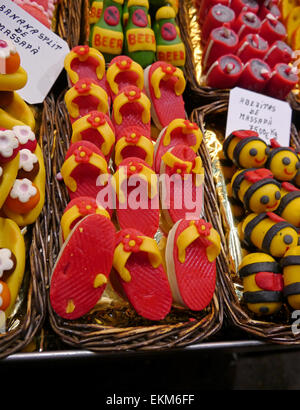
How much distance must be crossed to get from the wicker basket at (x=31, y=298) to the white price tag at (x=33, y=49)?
1.02ft

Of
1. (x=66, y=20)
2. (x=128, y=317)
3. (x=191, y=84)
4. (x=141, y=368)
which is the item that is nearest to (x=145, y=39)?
(x=191, y=84)

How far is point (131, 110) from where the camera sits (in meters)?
1.06

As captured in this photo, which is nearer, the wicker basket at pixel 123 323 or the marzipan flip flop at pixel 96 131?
the wicker basket at pixel 123 323

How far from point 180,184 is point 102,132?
24 cm

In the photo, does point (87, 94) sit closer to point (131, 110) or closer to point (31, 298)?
point (131, 110)

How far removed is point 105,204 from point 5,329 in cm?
36

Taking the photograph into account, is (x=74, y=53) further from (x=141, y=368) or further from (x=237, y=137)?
(x=141, y=368)

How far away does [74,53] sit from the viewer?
1.06m

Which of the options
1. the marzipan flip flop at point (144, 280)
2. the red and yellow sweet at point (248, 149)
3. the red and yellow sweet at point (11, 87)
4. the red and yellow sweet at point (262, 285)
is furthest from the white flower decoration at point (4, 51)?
the red and yellow sweet at point (262, 285)

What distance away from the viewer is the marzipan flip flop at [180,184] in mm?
953

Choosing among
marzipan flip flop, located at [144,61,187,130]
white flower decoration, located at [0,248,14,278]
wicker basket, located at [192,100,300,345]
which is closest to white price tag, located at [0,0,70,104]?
marzipan flip flop, located at [144,61,187,130]

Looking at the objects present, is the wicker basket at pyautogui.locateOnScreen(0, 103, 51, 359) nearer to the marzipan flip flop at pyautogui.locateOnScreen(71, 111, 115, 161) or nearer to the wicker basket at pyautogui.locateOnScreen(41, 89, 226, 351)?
the wicker basket at pyautogui.locateOnScreen(41, 89, 226, 351)

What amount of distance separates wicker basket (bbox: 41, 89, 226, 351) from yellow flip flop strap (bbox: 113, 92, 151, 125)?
0.15 m

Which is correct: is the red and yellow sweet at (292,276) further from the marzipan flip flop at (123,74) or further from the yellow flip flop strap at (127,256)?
the marzipan flip flop at (123,74)
